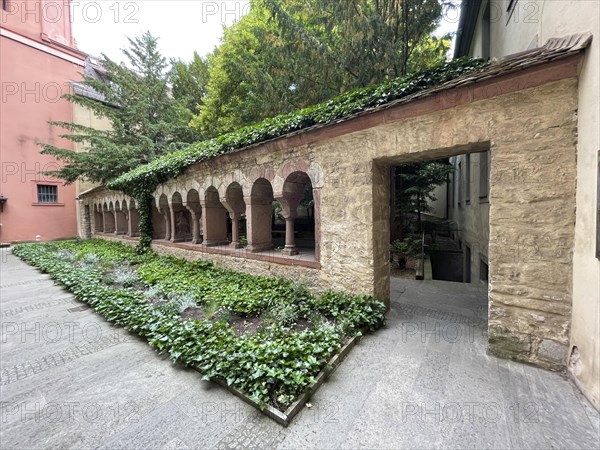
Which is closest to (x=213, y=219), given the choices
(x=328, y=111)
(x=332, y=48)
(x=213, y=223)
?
(x=213, y=223)

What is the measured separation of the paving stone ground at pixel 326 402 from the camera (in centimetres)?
163

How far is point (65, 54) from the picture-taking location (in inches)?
570

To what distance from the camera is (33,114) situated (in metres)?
13.2

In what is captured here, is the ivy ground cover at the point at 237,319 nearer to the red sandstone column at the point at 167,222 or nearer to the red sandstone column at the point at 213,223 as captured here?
the red sandstone column at the point at 213,223

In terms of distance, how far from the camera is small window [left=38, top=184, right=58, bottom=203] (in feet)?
45.0

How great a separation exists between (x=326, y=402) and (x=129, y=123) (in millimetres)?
15304

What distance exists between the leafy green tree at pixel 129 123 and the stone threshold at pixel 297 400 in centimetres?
1272

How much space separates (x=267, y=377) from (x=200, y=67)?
18823mm

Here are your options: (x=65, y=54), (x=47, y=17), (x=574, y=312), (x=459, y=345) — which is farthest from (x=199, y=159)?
(x=47, y=17)

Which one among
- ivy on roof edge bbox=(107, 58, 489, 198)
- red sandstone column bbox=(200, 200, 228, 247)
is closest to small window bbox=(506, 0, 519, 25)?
ivy on roof edge bbox=(107, 58, 489, 198)

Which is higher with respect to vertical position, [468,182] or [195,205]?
[468,182]

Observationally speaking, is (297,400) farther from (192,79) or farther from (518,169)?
(192,79)

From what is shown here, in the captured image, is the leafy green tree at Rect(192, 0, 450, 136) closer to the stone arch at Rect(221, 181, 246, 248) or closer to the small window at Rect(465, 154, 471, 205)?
the small window at Rect(465, 154, 471, 205)

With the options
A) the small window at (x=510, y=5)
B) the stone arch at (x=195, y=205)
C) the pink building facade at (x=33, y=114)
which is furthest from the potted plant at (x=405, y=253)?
the pink building facade at (x=33, y=114)
